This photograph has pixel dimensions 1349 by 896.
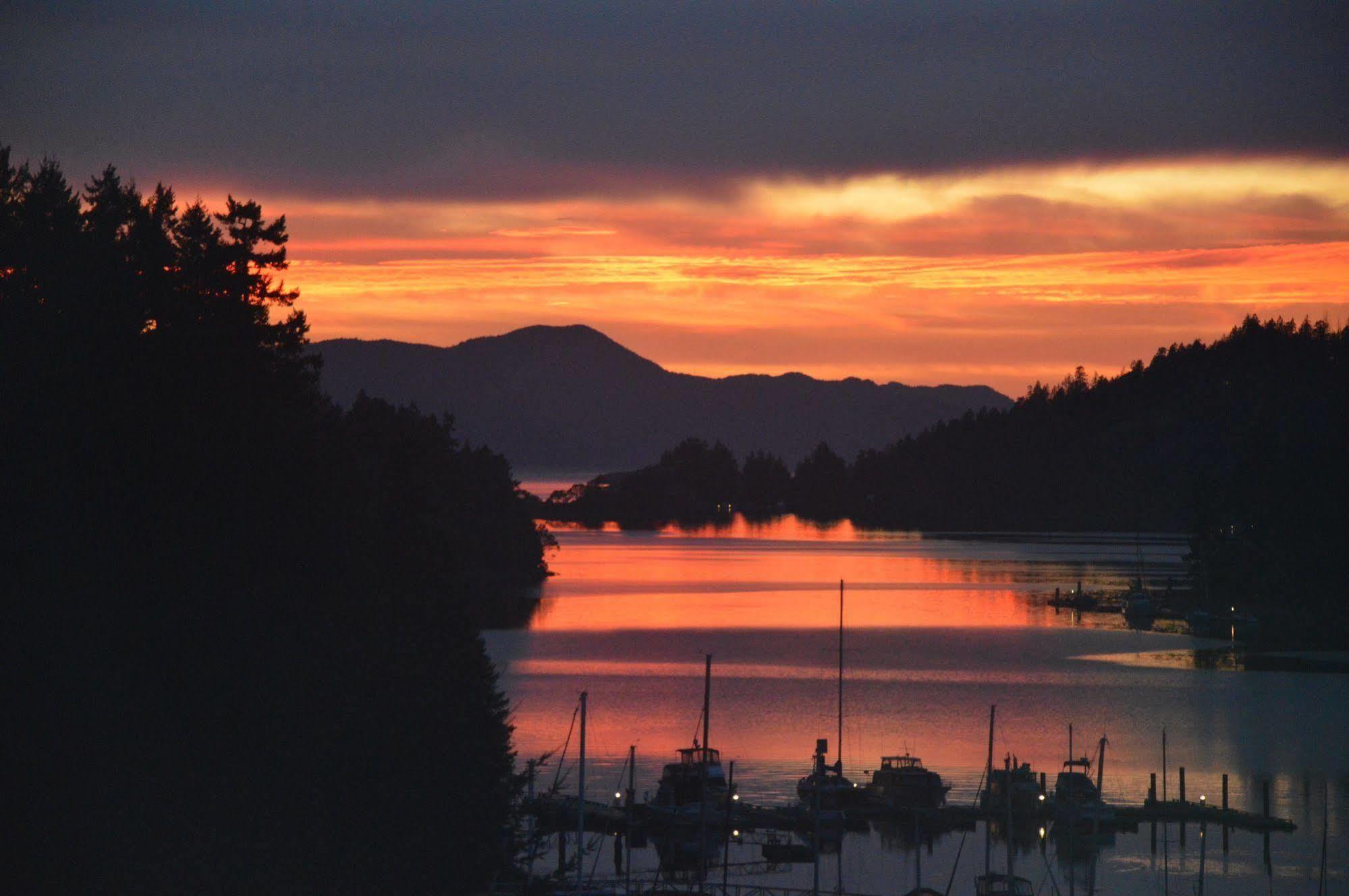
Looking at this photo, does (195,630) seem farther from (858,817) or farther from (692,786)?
(858,817)

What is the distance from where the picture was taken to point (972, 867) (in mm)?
30312

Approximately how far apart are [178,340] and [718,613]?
6819cm

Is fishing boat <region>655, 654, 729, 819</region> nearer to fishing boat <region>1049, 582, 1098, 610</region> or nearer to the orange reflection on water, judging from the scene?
the orange reflection on water

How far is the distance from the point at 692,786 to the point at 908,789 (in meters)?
4.72

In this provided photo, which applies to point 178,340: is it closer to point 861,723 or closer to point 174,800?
point 174,800

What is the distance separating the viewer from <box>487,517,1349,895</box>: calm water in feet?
102

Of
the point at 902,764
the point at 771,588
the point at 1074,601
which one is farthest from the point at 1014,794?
the point at 771,588

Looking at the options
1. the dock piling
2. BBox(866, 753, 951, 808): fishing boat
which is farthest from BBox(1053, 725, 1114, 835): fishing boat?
BBox(866, 753, 951, 808): fishing boat

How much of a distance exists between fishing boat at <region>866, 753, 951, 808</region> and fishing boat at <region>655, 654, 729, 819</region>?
3.45 m

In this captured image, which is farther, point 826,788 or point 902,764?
point 902,764

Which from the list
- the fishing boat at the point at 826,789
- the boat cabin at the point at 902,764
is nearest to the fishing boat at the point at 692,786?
the fishing boat at the point at 826,789

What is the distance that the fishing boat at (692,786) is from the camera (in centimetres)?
3206

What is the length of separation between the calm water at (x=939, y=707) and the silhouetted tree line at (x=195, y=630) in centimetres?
804

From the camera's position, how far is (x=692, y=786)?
1305 inches
